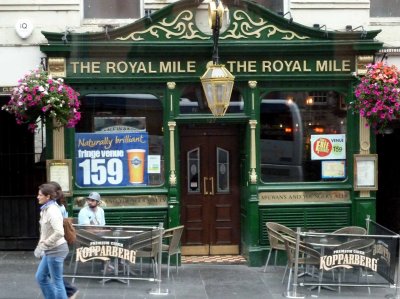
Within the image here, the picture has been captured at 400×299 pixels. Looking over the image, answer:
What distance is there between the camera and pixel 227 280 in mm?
10586

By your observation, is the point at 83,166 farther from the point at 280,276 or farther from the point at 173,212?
the point at 280,276

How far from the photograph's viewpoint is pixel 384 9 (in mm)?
12336

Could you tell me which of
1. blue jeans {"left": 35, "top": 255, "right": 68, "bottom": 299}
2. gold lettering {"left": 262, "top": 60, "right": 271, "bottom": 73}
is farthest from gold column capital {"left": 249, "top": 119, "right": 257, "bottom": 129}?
blue jeans {"left": 35, "top": 255, "right": 68, "bottom": 299}

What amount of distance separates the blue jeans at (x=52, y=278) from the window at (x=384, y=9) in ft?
24.3

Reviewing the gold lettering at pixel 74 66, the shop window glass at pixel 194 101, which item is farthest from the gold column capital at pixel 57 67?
the shop window glass at pixel 194 101

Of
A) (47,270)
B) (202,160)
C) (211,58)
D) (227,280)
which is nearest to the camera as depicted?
(47,270)

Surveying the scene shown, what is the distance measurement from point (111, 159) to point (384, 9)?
5.64 meters

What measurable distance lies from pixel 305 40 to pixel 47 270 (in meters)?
5.80

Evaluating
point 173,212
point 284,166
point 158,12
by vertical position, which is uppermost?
point 158,12

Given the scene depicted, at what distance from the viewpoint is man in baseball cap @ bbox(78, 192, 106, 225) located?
10.3 meters

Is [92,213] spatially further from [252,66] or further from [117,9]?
[117,9]

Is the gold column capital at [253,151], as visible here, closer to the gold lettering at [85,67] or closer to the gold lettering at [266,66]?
the gold lettering at [266,66]

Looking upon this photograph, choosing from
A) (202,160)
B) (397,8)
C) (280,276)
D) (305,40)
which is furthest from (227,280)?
(397,8)

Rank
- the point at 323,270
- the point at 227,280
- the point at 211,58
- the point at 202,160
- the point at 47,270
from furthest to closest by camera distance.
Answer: the point at 202,160 < the point at 211,58 < the point at 227,280 < the point at 323,270 < the point at 47,270
